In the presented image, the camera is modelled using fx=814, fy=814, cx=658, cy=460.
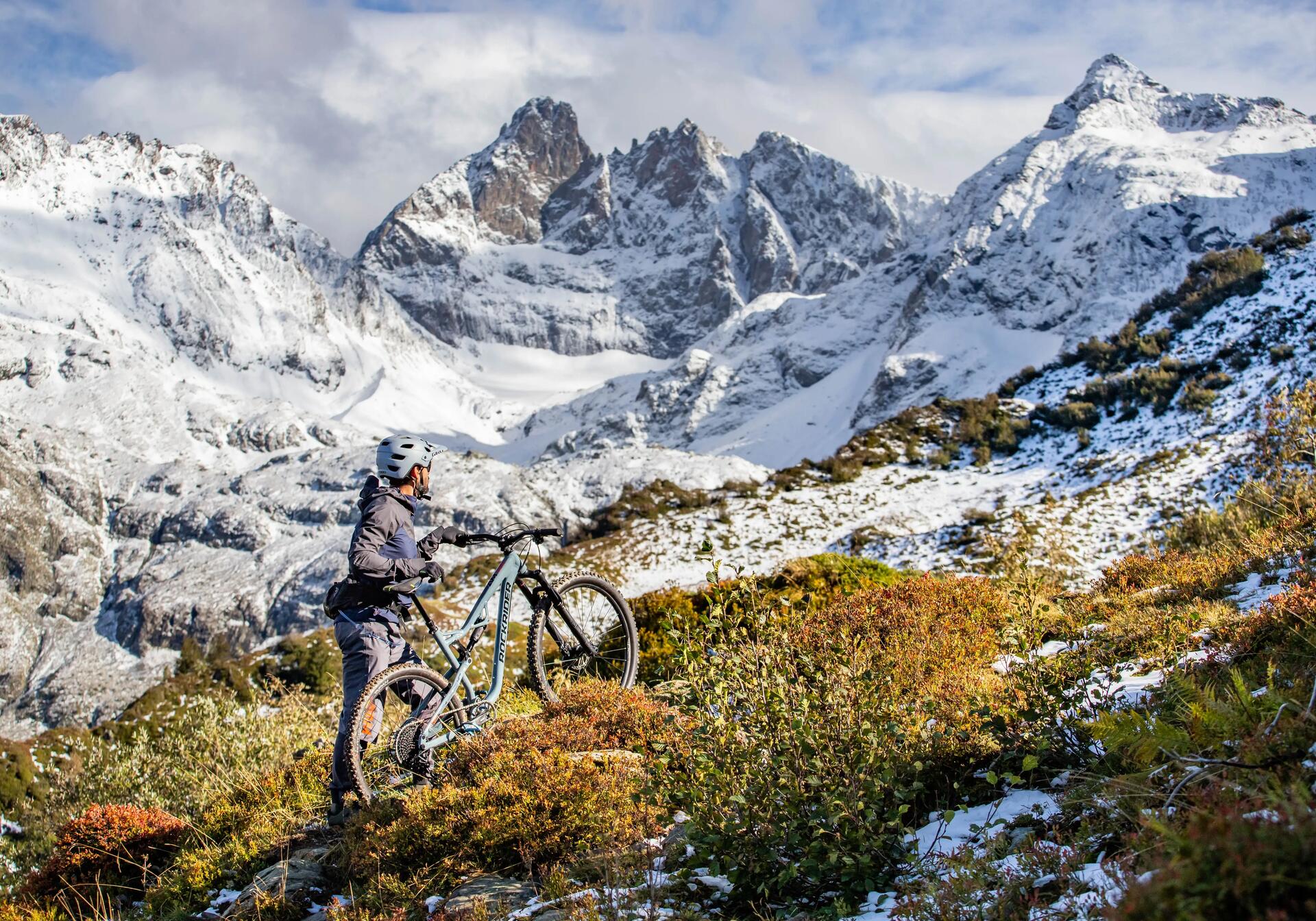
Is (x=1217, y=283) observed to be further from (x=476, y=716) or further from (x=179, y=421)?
(x=179, y=421)

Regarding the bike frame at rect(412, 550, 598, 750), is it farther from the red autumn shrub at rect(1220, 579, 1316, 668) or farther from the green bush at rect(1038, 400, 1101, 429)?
the green bush at rect(1038, 400, 1101, 429)

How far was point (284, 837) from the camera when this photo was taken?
5.80 metres

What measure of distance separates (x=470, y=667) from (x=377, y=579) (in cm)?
120

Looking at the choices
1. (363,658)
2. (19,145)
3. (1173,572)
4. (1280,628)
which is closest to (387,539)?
(363,658)

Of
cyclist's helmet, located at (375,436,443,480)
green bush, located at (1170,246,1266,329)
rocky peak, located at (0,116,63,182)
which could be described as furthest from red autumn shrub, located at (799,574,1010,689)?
rocky peak, located at (0,116,63,182)

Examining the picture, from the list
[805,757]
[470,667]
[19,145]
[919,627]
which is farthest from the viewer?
[19,145]

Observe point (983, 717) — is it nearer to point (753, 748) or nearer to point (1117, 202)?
point (753, 748)

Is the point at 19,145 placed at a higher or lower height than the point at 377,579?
higher

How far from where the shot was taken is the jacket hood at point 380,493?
20.5 ft

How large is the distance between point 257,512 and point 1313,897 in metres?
85.1

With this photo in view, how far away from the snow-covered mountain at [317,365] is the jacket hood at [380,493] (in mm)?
15734

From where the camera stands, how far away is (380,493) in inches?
246

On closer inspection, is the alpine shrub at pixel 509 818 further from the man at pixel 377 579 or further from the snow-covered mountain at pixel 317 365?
the snow-covered mountain at pixel 317 365

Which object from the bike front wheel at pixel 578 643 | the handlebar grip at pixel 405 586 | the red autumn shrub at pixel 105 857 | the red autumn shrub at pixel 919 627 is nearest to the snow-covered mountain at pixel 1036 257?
the red autumn shrub at pixel 919 627
